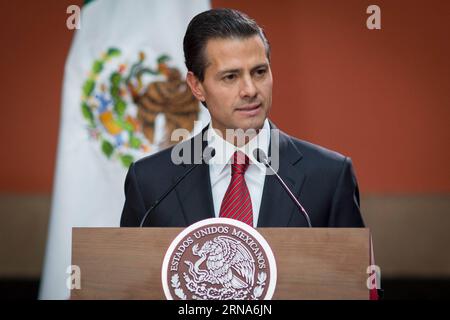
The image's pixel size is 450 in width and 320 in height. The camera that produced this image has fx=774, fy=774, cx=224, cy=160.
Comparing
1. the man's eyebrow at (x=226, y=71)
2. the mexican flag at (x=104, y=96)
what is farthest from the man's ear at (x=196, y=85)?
the mexican flag at (x=104, y=96)

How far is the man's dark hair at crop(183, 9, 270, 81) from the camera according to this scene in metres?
2.00

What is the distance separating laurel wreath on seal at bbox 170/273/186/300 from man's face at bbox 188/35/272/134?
21.0 inches

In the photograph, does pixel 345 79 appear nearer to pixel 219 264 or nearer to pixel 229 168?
pixel 229 168

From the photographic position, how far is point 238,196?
1935 millimetres

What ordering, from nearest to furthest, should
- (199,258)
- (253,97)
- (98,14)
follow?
(199,258) → (253,97) → (98,14)

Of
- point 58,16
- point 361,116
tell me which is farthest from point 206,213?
point 58,16

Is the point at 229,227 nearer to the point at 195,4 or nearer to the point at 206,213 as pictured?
the point at 206,213

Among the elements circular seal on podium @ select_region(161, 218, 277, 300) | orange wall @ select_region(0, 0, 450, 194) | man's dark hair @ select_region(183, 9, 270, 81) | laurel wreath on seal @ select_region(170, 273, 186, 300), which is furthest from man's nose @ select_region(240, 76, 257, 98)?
orange wall @ select_region(0, 0, 450, 194)

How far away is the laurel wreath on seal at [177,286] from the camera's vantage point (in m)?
1.60

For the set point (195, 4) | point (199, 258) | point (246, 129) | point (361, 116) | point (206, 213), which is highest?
point (195, 4)

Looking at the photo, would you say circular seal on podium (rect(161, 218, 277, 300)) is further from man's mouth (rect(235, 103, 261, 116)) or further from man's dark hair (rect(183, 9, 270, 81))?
man's dark hair (rect(183, 9, 270, 81))

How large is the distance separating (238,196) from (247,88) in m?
0.27
